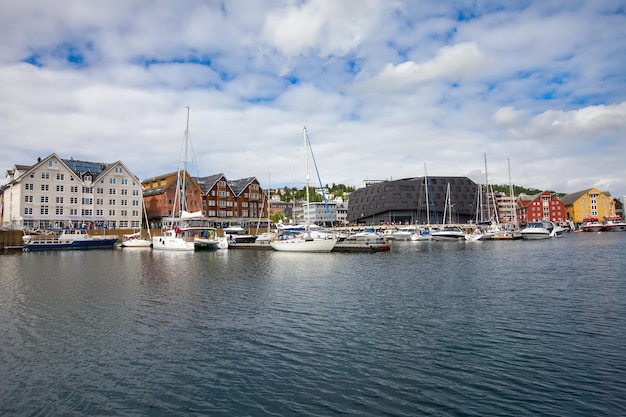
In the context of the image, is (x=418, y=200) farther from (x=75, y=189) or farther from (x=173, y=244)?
(x=75, y=189)

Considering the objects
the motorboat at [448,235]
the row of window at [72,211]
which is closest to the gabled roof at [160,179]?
the row of window at [72,211]

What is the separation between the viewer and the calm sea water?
10.3 m

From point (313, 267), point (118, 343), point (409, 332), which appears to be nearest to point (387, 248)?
point (313, 267)

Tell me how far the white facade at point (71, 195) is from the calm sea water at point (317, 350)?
70.4m

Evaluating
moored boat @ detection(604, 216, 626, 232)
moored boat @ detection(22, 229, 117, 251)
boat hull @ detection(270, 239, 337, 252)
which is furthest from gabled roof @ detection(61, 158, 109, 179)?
moored boat @ detection(604, 216, 626, 232)

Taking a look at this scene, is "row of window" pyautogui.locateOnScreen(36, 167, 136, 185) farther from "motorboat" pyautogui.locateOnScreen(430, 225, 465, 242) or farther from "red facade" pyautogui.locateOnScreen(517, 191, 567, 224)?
"red facade" pyautogui.locateOnScreen(517, 191, 567, 224)

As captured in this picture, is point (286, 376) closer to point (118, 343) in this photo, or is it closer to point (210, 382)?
point (210, 382)

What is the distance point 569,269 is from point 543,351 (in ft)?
85.6

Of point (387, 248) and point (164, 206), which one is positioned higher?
point (164, 206)

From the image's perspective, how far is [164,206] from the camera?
354 ft

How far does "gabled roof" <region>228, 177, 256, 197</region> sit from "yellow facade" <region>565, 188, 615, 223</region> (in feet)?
533

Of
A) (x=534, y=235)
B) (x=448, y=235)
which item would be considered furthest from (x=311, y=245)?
(x=534, y=235)

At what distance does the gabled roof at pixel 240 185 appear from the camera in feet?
406

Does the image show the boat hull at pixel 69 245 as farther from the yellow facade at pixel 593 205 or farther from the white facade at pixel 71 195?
the yellow facade at pixel 593 205
